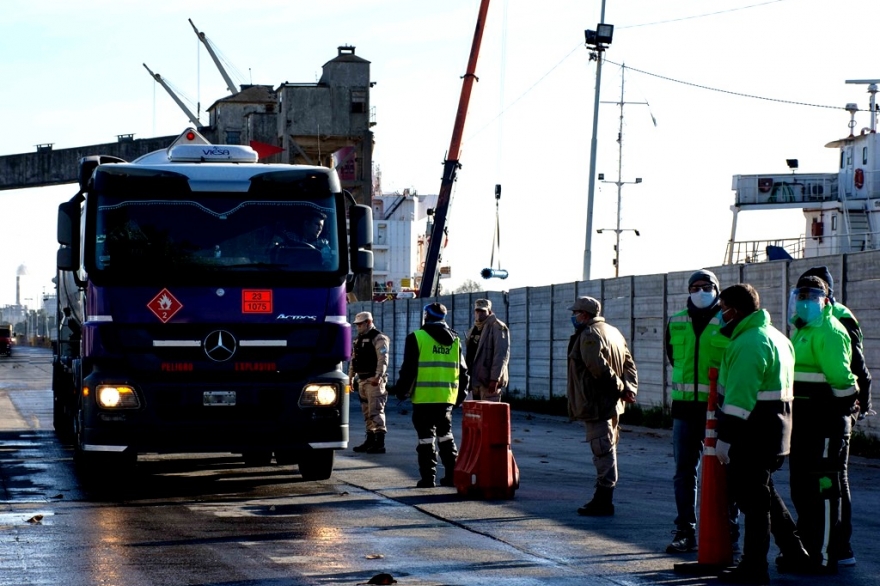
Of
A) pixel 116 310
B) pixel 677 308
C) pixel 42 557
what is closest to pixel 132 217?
pixel 116 310

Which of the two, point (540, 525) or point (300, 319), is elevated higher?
point (300, 319)

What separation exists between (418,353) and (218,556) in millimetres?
5028

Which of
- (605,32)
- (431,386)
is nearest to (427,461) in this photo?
(431,386)

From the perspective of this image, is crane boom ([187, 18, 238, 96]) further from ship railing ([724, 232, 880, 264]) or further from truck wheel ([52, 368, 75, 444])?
truck wheel ([52, 368, 75, 444])

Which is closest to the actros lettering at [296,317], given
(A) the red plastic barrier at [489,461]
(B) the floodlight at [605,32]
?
(A) the red plastic barrier at [489,461]

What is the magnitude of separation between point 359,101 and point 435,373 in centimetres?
5996

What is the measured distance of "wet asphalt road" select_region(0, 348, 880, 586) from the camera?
924 cm

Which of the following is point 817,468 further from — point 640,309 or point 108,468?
point 640,309

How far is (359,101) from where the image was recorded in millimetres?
73375

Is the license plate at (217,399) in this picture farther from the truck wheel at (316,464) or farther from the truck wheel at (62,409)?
the truck wheel at (62,409)

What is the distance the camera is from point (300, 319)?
1366cm

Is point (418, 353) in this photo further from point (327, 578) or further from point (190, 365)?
point (327, 578)

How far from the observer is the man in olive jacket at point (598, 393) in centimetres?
1220

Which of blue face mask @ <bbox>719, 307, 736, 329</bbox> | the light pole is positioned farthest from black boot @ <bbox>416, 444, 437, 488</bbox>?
the light pole
